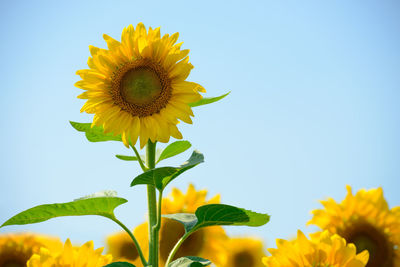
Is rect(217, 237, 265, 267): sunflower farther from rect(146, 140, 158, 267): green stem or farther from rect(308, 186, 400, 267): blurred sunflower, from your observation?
rect(146, 140, 158, 267): green stem

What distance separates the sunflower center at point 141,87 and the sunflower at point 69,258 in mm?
590

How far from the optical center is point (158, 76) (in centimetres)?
187

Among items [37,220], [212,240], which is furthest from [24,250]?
[212,240]

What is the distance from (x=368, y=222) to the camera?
7.40ft

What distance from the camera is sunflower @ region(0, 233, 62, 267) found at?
220 cm

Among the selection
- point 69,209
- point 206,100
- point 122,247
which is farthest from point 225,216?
point 122,247

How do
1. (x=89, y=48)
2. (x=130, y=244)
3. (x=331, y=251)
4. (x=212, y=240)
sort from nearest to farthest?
(x=331, y=251) < (x=89, y=48) < (x=212, y=240) < (x=130, y=244)

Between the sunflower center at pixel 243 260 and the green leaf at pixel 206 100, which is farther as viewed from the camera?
the sunflower center at pixel 243 260

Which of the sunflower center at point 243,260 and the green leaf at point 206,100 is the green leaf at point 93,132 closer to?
the green leaf at point 206,100

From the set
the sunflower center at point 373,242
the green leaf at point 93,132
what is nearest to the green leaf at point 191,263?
the green leaf at point 93,132

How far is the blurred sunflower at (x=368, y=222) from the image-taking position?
223 centimetres

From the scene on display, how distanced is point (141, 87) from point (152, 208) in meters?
0.51

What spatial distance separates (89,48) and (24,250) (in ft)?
3.63

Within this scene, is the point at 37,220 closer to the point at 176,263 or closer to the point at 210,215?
the point at 176,263
